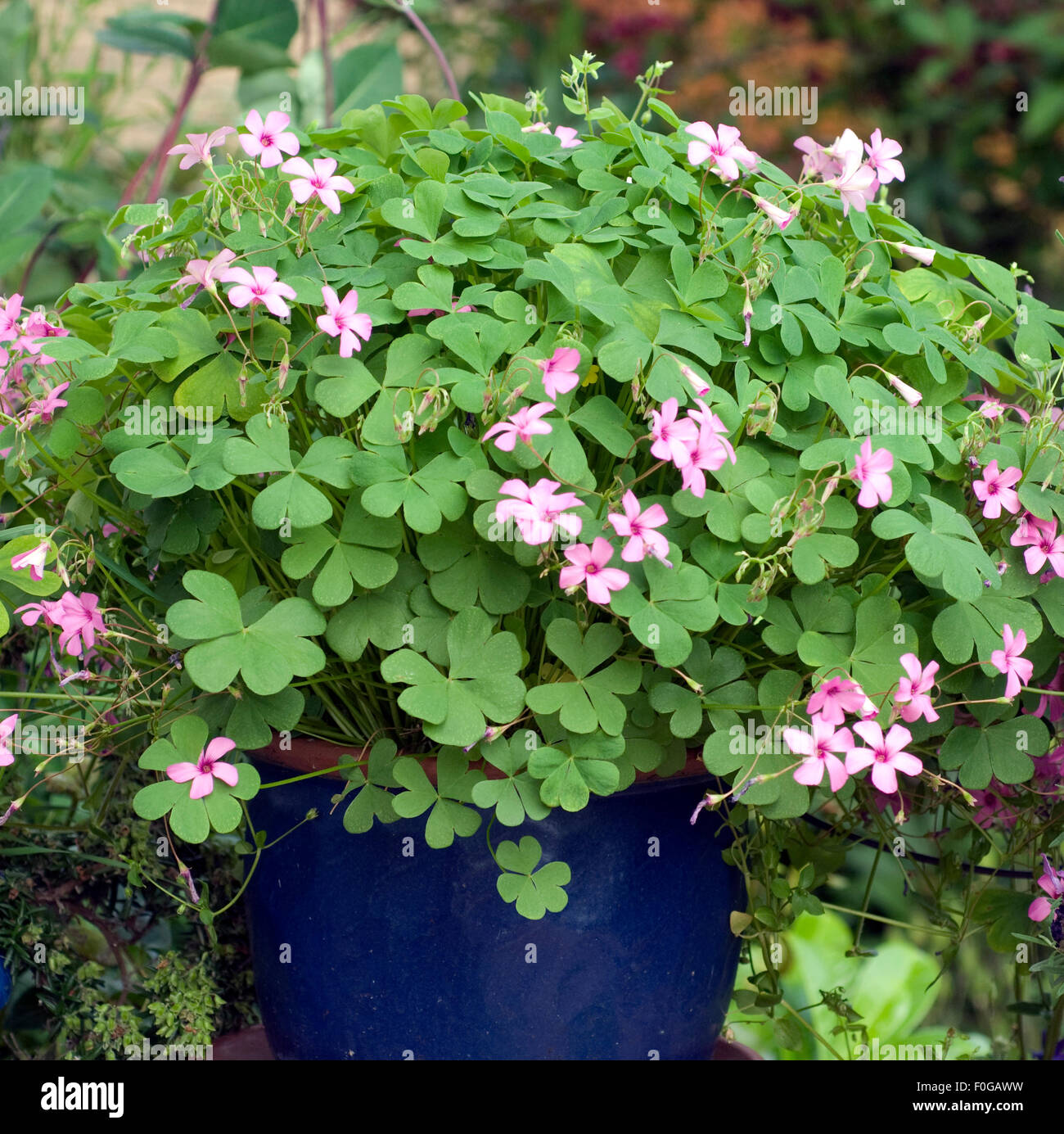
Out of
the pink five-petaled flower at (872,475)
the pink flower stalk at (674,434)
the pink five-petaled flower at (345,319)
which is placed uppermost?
the pink five-petaled flower at (345,319)

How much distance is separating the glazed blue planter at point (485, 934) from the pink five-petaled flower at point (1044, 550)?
0.28 metres

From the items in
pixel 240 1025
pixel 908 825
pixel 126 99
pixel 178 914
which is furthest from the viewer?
pixel 126 99

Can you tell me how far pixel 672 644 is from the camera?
72cm

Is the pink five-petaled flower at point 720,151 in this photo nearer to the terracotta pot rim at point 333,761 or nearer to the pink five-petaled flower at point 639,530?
the pink five-petaled flower at point 639,530

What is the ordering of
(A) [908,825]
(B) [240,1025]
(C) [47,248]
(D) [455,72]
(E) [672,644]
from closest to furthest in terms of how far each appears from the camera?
(E) [672,644]
(B) [240,1025]
(A) [908,825]
(C) [47,248]
(D) [455,72]

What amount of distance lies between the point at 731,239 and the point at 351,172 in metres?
→ 0.30

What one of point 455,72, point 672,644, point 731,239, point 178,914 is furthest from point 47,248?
point 455,72

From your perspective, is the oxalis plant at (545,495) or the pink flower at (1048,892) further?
the pink flower at (1048,892)

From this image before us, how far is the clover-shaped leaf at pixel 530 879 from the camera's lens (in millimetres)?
769

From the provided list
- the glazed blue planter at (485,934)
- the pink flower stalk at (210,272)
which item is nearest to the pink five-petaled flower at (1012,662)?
the glazed blue planter at (485,934)

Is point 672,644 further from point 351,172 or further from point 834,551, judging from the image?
point 351,172

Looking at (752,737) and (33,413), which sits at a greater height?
(33,413)

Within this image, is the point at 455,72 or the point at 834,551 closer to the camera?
the point at 834,551

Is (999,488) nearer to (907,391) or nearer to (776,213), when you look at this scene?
(907,391)
